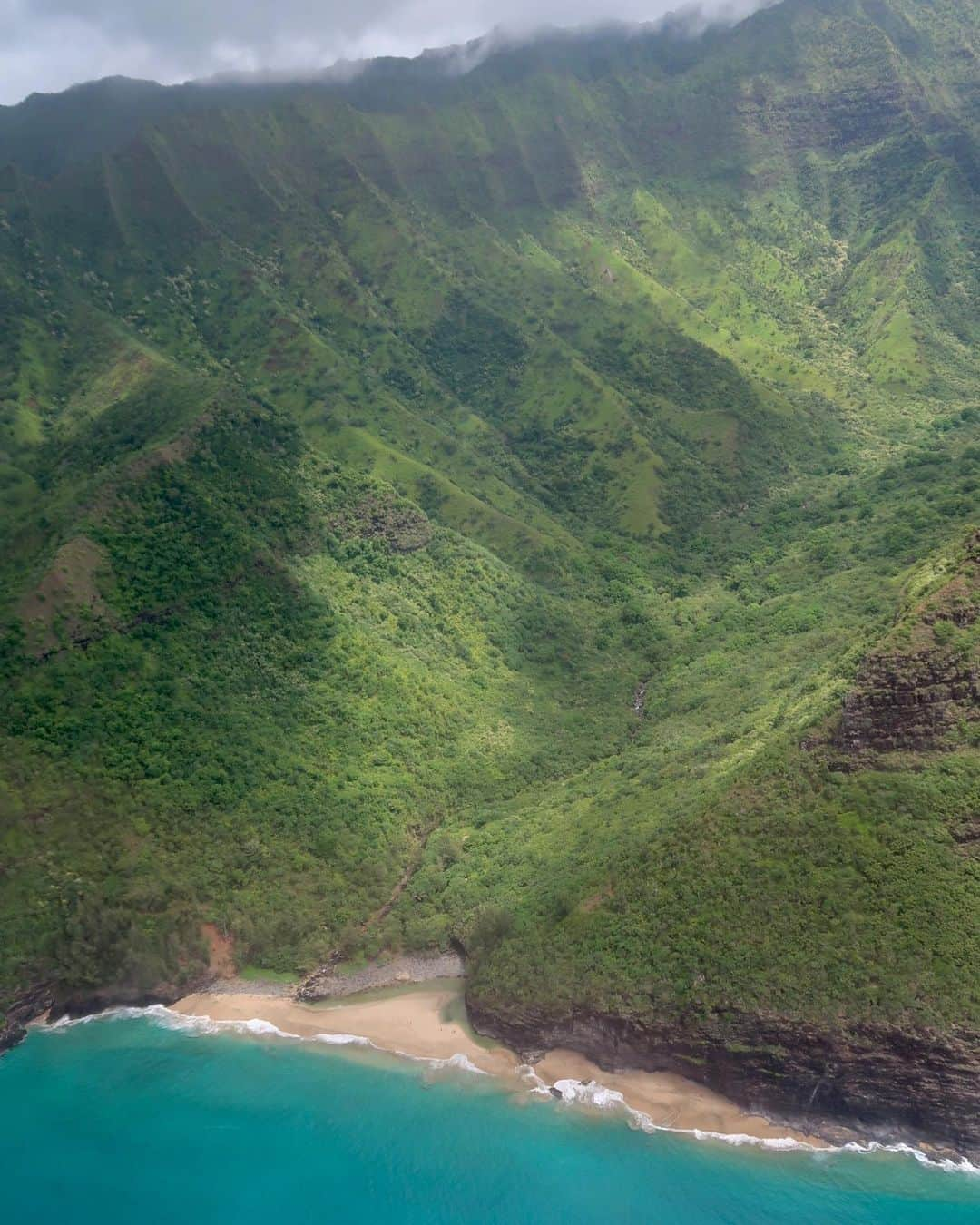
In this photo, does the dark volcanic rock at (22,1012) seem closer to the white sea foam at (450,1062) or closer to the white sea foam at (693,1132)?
the white sea foam at (450,1062)

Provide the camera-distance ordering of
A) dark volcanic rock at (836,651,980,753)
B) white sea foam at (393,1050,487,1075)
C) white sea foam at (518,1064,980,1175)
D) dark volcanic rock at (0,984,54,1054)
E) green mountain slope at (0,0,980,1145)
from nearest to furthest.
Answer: white sea foam at (518,1064,980,1175), dark volcanic rock at (836,651,980,753), green mountain slope at (0,0,980,1145), white sea foam at (393,1050,487,1075), dark volcanic rock at (0,984,54,1054)

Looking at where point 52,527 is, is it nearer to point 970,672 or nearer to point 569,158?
point 970,672

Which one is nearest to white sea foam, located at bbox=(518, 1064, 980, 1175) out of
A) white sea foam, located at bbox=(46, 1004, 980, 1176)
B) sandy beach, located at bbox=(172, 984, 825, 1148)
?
white sea foam, located at bbox=(46, 1004, 980, 1176)

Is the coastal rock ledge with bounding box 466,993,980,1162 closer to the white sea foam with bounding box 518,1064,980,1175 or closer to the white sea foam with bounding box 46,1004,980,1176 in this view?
the white sea foam with bounding box 518,1064,980,1175

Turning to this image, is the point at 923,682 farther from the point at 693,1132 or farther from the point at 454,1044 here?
the point at 454,1044

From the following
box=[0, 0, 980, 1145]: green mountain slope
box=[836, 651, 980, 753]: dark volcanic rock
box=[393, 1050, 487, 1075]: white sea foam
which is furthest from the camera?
box=[393, 1050, 487, 1075]: white sea foam

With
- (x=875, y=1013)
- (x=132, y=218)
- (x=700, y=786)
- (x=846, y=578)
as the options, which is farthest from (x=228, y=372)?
(x=875, y=1013)
